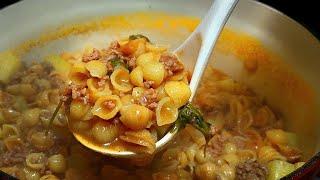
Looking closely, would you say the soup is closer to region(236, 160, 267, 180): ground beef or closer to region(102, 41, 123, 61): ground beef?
region(236, 160, 267, 180): ground beef

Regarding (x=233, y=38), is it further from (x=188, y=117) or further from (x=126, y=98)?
(x=126, y=98)

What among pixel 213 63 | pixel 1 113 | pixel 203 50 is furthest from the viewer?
pixel 213 63

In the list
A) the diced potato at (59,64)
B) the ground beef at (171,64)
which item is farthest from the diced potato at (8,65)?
the ground beef at (171,64)

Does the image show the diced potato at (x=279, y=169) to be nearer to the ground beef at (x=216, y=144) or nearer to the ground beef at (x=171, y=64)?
the ground beef at (x=216, y=144)

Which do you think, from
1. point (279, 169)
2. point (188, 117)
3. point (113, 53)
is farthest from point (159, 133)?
point (279, 169)

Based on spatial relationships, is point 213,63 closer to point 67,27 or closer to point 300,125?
point 300,125

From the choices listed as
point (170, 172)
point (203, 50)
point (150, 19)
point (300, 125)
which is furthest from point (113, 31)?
point (300, 125)

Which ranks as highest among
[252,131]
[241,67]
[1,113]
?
[1,113]
